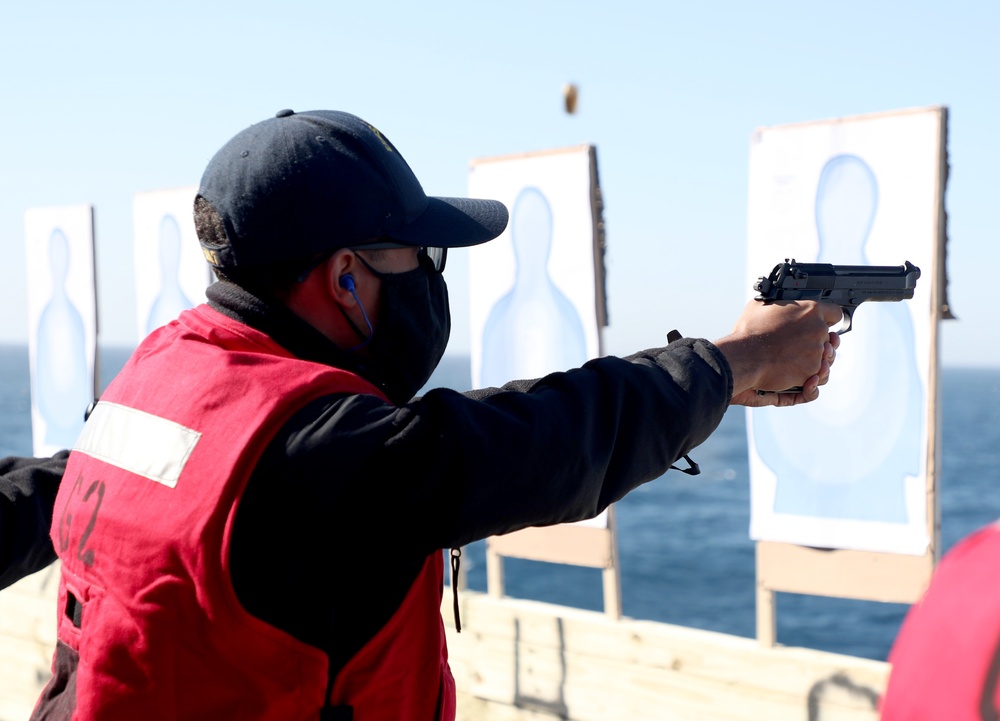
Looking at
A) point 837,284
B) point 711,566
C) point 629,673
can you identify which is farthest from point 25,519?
point 711,566

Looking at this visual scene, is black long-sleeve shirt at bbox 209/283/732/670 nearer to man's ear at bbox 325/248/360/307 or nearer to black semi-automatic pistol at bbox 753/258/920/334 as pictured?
man's ear at bbox 325/248/360/307

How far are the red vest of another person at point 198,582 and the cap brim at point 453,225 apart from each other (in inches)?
8.6

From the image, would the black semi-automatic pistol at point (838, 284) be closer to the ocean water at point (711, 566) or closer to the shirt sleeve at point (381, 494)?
the shirt sleeve at point (381, 494)

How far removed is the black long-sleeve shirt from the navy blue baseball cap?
23cm

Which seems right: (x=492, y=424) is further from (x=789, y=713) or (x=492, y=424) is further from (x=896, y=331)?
(x=896, y=331)

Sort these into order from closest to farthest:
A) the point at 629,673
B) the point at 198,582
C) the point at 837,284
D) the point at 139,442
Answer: the point at 198,582 < the point at 139,442 < the point at 837,284 < the point at 629,673

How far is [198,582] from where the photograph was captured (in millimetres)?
1088

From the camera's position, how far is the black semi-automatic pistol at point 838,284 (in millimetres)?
1736

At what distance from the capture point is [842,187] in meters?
3.48

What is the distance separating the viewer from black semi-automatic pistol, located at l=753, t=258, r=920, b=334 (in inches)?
68.4

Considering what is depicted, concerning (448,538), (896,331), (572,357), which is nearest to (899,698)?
(448,538)

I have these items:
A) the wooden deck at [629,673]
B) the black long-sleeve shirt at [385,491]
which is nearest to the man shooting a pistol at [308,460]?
the black long-sleeve shirt at [385,491]

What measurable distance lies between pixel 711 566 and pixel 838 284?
1037 inches

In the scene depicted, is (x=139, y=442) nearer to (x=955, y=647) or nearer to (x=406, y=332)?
(x=406, y=332)
